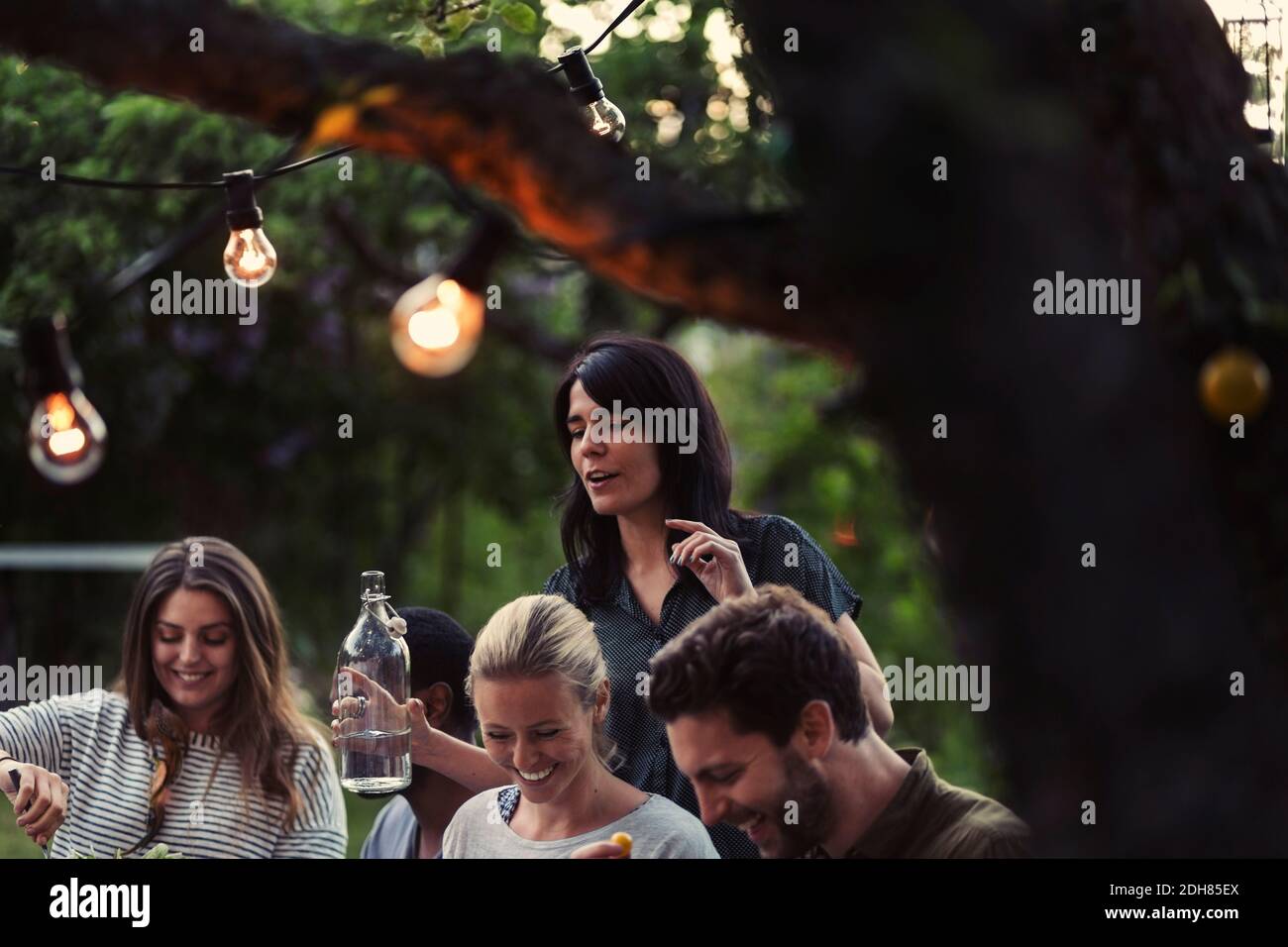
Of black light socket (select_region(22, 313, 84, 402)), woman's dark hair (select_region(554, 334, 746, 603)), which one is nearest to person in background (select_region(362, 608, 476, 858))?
woman's dark hair (select_region(554, 334, 746, 603))

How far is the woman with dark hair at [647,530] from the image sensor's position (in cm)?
299

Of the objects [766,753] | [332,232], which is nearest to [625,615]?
[766,753]

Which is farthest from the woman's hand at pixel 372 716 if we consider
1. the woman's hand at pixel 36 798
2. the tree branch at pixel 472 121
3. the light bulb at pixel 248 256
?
the tree branch at pixel 472 121

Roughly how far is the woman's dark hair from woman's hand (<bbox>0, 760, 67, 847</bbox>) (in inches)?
42.1

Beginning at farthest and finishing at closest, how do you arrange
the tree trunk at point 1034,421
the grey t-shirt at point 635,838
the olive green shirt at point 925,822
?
the grey t-shirt at point 635,838, the olive green shirt at point 925,822, the tree trunk at point 1034,421

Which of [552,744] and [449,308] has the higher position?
[449,308]

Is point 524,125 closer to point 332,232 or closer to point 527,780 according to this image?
point 527,780

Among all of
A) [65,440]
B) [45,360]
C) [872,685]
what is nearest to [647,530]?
[872,685]

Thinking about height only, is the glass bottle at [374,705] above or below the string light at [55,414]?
below

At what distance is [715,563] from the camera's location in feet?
Answer: 9.32

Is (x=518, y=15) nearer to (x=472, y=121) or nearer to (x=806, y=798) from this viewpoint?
(x=472, y=121)

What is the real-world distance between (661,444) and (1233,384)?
1.52 meters

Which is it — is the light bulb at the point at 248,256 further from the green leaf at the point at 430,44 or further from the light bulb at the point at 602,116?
the light bulb at the point at 602,116
